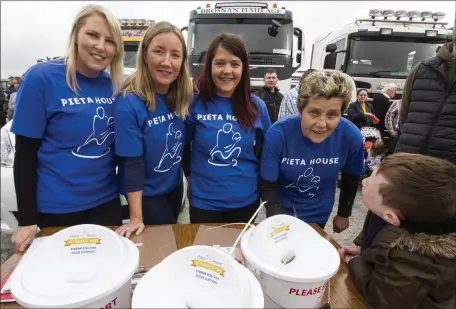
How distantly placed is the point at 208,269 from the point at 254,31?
5.91 metres

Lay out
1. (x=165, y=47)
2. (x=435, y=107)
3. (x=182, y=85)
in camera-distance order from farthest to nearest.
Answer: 1. (x=435, y=107)
2. (x=182, y=85)
3. (x=165, y=47)

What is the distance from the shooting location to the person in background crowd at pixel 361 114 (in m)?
5.18

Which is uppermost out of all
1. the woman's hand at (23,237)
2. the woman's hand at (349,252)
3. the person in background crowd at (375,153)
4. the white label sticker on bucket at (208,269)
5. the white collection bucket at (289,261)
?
the white label sticker on bucket at (208,269)

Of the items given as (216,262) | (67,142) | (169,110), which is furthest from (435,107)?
(67,142)

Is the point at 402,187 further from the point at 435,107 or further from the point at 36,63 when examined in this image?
the point at 36,63

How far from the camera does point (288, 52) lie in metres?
5.94

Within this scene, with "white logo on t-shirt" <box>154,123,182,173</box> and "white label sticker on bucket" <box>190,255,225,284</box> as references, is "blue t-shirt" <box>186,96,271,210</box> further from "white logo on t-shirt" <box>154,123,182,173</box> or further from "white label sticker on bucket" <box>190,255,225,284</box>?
"white label sticker on bucket" <box>190,255,225,284</box>

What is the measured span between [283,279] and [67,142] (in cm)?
116

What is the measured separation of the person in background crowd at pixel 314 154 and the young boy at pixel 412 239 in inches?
17.1

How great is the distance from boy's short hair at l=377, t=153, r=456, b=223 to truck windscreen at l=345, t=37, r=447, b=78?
18.6 ft

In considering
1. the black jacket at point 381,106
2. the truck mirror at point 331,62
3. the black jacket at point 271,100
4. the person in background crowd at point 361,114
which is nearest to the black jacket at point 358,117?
the person in background crowd at point 361,114

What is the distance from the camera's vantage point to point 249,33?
5.93m

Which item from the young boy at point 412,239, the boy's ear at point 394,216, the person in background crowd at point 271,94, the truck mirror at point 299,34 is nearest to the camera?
the young boy at point 412,239

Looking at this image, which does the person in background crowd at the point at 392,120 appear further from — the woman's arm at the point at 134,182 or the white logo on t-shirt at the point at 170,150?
the woman's arm at the point at 134,182
